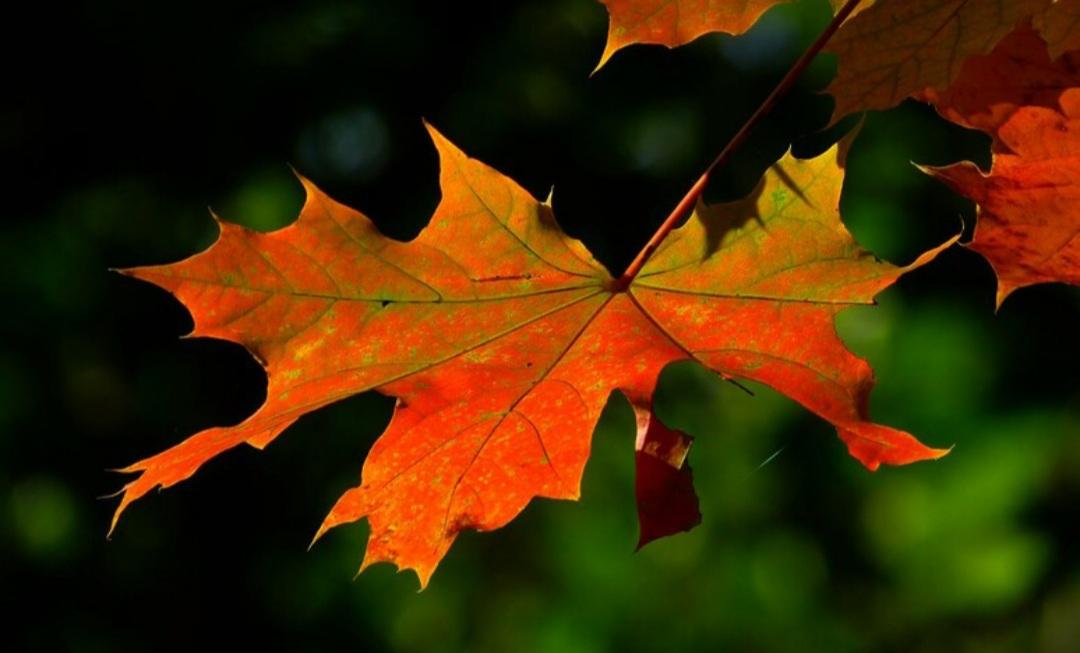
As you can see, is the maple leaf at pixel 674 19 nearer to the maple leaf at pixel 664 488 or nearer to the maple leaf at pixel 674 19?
the maple leaf at pixel 674 19

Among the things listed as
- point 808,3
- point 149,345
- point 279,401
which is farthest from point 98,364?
point 279,401

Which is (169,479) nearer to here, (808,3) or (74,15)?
(808,3)

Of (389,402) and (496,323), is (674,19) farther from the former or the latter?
(389,402)

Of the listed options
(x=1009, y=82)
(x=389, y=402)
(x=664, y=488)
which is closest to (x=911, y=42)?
(x=1009, y=82)

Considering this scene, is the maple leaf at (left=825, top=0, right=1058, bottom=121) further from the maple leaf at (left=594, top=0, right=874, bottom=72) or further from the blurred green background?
the blurred green background

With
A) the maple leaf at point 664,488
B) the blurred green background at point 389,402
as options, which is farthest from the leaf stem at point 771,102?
the blurred green background at point 389,402
